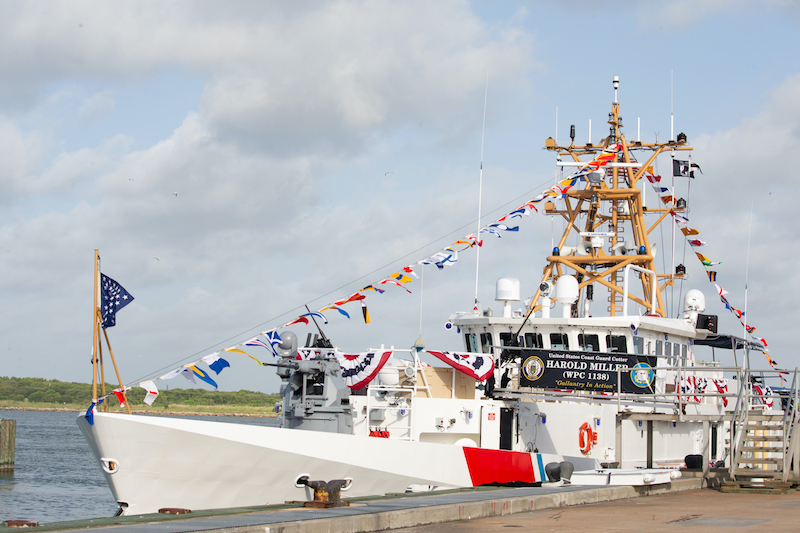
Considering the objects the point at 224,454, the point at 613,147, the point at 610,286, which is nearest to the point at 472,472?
the point at 224,454

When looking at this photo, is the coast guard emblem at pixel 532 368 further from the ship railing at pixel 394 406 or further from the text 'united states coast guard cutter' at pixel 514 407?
the ship railing at pixel 394 406

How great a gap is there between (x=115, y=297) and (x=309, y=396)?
4180mm

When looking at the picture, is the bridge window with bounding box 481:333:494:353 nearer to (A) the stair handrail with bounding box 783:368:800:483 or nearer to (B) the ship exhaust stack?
(B) the ship exhaust stack

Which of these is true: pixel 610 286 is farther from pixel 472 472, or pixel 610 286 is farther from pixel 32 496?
pixel 32 496

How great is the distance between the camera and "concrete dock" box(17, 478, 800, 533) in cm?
830

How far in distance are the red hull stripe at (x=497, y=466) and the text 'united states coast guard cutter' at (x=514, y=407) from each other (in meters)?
0.03

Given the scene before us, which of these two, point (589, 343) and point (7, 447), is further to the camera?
point (7, 447)

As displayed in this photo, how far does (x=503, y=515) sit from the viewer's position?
1039 centimetres

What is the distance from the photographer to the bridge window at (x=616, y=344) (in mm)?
19766

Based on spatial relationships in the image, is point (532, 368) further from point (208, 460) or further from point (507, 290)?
point (208, 460)

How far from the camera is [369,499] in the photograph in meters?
10.8

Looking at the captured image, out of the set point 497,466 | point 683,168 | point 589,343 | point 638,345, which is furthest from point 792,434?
point 683,168

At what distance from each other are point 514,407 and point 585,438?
1746 mm

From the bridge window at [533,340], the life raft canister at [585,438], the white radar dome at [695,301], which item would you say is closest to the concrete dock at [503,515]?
the life raft canister at [585,438]
